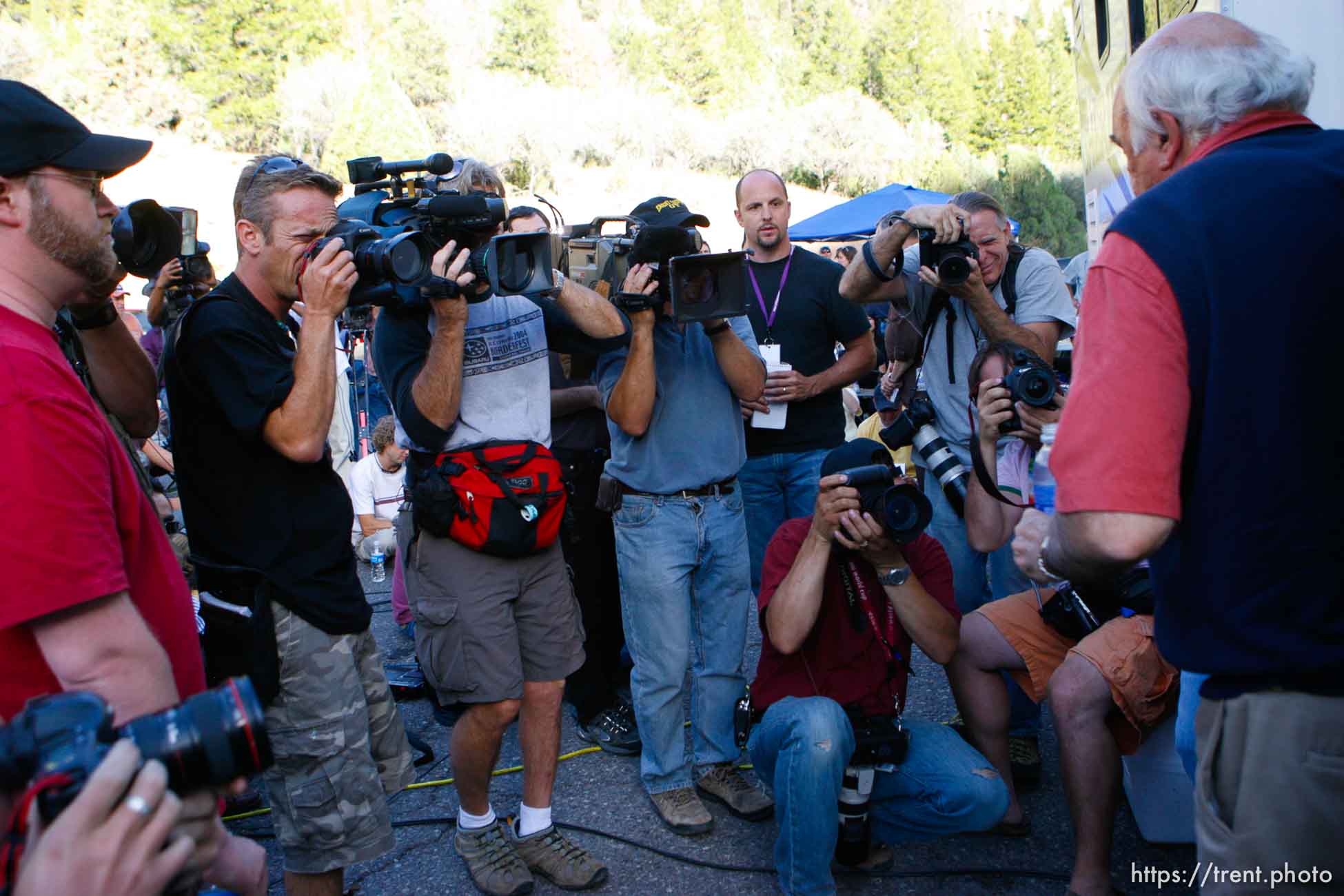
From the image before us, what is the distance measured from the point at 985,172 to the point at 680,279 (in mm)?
33668

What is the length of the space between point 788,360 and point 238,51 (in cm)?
3710

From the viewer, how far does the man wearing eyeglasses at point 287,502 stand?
2.44 m

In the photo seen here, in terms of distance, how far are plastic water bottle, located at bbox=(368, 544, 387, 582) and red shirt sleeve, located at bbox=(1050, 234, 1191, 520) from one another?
5.70 meters

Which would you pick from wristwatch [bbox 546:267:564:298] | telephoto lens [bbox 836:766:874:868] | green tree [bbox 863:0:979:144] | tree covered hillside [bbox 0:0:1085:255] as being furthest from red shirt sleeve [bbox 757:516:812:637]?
green tree [bbox 863:0:979:144]

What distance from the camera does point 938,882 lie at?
307 cm

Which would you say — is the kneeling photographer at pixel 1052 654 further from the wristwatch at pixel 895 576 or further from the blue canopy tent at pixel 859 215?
the blue canopy tent at pixel 859 215

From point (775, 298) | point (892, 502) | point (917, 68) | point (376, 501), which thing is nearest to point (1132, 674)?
point (892, 502)

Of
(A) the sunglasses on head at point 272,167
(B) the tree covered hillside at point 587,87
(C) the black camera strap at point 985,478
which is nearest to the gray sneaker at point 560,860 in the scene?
(C) the black camera strap at point 985,478

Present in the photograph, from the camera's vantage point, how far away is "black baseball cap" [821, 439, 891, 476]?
304 centimetres

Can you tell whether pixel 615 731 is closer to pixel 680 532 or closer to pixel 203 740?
pixel 680 532

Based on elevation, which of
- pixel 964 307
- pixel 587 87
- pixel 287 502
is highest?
pixel 587 87

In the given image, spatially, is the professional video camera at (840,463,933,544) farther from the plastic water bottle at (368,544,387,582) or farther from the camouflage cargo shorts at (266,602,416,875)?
the plastic water bottle at (368,544,387,582)

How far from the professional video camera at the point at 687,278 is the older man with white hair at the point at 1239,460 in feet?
6.22

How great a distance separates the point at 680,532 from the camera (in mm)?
3561
